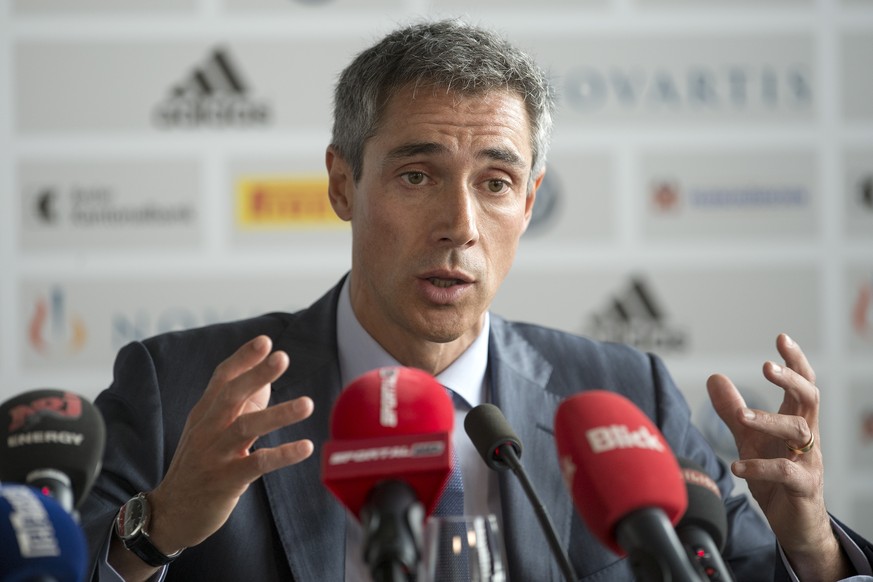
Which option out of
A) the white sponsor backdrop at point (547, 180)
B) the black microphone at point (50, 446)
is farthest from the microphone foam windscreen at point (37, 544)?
the white sponsor backdrop at point (547, 180)

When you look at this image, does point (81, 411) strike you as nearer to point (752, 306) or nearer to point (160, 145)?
point (160, 145)

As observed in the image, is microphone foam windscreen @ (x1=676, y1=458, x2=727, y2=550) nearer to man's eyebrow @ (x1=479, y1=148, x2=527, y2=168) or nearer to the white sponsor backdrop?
man's eyebrow @ (x1=479, y1=148, x2=527, y2=168)

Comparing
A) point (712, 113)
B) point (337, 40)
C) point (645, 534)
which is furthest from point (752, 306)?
point (645, 534)

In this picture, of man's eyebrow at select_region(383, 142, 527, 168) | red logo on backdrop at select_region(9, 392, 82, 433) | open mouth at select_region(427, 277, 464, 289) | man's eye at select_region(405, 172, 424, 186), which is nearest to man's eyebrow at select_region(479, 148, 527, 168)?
man's eyebrow at select_region(383, 142, 527, 168)

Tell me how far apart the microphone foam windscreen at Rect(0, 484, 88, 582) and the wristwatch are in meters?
0.51

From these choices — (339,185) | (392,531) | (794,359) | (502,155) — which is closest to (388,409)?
(392,531)

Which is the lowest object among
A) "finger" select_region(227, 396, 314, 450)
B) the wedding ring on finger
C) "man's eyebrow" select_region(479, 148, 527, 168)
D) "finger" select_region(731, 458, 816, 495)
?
"finger" select_region(731, 458, 816, 495)

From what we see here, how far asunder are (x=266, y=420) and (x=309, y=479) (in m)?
0.63

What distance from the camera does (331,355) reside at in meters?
2.08

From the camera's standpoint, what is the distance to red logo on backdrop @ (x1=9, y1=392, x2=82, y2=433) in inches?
44.0

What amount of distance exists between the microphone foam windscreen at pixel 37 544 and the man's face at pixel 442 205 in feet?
3.39

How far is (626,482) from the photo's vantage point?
1.06m

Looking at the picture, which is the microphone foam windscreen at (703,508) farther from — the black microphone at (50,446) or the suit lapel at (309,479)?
the suit lapel at (309,479)

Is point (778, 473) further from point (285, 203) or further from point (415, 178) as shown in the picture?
point (285, 203)
